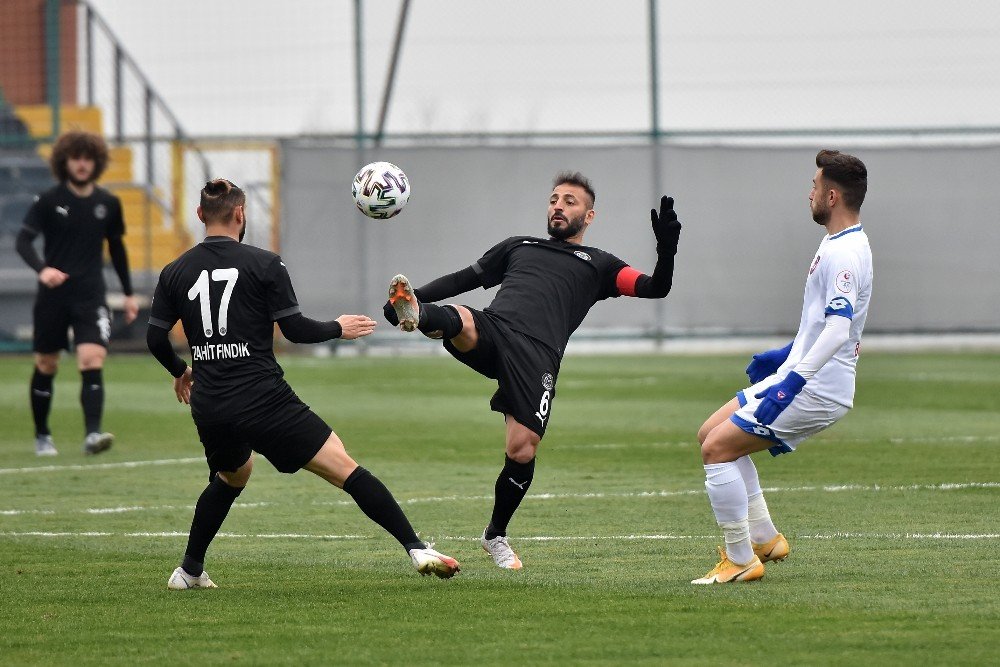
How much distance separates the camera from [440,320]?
24.3 feet

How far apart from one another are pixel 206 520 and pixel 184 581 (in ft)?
0.87

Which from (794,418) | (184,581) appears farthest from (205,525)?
(794,418)

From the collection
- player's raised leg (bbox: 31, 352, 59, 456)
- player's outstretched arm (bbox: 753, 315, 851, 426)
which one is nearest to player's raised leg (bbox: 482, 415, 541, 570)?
player's outstretched arm (bbox: 753, 315, 851, 426)

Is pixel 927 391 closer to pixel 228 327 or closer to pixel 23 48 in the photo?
pixel 228 327

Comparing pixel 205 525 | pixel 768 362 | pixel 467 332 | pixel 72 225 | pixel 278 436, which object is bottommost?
pixel 205 525

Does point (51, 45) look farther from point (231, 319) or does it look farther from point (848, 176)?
point (848, 176)

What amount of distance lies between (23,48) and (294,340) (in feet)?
74.9

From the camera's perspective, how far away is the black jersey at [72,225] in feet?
41.7

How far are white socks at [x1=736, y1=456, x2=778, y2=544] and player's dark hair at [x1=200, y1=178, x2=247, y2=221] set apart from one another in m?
2.38

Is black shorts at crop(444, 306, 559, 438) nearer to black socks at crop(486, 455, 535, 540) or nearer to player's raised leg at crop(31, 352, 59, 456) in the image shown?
black socks at crop(486, 455, 535, 540)

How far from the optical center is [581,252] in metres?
8.06

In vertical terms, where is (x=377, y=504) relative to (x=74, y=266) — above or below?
below

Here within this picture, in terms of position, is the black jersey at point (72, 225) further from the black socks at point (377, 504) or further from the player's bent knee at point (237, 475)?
the black socks at point (377, 504)

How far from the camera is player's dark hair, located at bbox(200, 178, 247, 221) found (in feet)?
21.8
